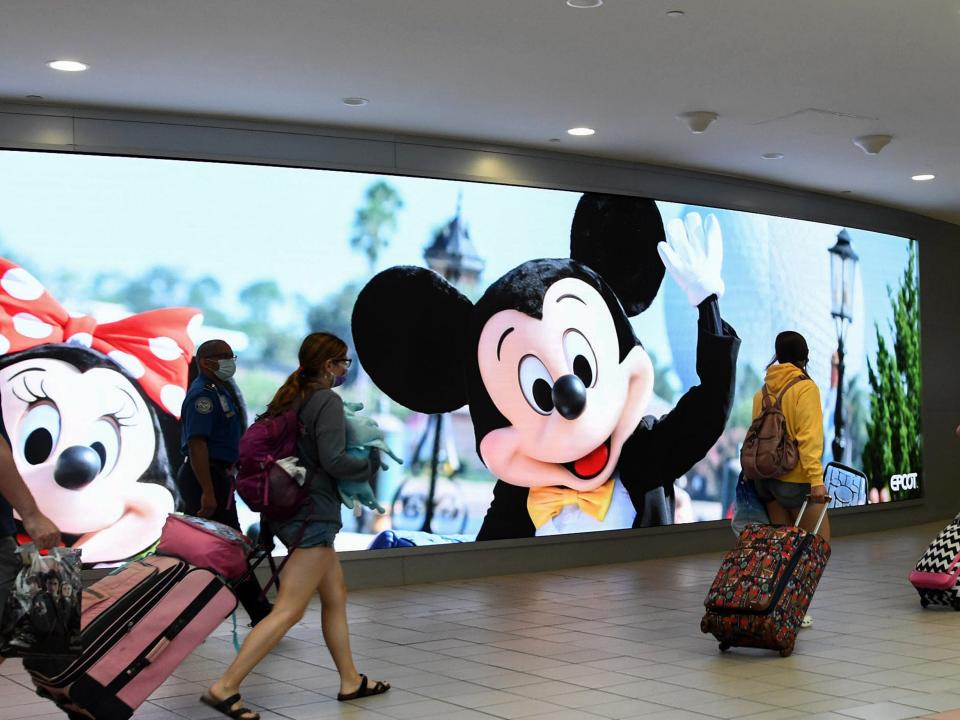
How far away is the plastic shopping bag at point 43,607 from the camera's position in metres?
3.84

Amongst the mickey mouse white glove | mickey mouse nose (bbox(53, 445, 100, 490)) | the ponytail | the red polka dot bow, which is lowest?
mickey mouse nose (bbox(53, 445, 100, 490))

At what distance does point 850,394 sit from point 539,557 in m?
4.55

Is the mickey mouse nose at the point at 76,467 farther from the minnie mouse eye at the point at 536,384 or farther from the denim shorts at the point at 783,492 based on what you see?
the denim shorts at the point at 783,492

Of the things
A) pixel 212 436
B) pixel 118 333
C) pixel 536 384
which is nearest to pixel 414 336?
pixel 536 384

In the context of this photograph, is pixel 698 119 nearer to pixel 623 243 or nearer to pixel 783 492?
pixel 623 243

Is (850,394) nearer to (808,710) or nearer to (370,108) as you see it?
(370,108)

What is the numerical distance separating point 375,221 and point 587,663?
161 inches

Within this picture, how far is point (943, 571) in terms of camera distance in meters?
7.07

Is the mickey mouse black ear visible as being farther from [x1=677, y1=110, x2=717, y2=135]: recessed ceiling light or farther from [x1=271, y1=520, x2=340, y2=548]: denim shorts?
[x1=271, y1=520, x2=340, y2=548]: denim shorts

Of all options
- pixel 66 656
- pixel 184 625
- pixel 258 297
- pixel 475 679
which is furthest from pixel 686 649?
pixel 258 297

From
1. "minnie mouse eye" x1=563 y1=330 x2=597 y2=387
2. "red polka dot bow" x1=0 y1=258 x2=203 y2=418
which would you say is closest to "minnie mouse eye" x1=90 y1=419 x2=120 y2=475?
"red polka dot bow" x1=0 y1=258 x2=203 y2=418

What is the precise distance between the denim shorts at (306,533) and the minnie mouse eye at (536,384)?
4593 millimetres

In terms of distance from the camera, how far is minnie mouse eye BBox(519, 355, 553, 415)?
945 centimetres

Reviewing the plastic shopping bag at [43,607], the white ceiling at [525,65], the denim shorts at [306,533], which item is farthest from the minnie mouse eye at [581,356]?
the plastic shopping bag at [43,607]
